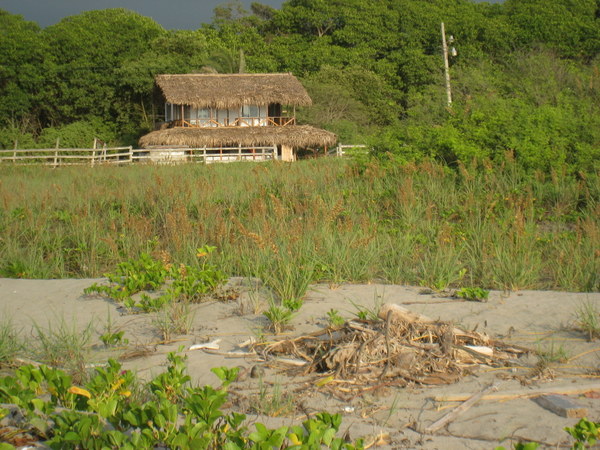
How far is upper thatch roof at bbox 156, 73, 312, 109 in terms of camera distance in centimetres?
3606

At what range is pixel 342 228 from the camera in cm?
682

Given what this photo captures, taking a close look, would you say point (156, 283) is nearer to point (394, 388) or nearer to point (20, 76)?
point (394, 388)

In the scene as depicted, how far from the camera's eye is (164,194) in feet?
32.5

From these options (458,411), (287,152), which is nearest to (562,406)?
(458,411)

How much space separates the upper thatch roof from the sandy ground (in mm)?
30985

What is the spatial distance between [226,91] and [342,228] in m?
31.0

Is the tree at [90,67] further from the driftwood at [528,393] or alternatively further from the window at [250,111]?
the driftwood at [528,393]

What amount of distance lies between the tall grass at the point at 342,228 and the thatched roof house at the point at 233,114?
23.2m

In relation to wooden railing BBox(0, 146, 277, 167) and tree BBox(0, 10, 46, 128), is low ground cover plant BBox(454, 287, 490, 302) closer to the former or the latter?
wooden railing BBox(0, 146, 277, 167)

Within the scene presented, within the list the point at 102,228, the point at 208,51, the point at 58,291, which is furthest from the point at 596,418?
the point at 208,51

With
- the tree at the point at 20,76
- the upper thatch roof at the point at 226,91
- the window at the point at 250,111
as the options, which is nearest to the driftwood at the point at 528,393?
the upper thatch roof at the point at 226,91

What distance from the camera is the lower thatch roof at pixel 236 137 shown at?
35.2 metres

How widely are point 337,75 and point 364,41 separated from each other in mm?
10365

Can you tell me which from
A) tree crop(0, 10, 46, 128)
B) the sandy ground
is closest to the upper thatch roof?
tree crop(0, 10, 46, 128)
